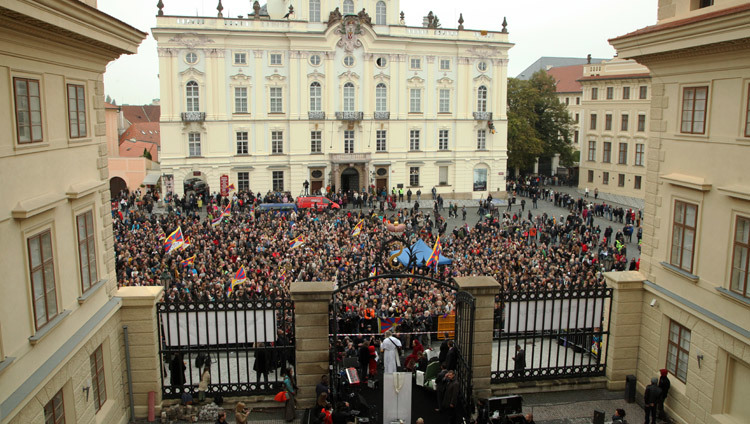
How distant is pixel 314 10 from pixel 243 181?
13.9 metres

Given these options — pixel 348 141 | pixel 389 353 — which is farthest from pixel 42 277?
pixel 348 141

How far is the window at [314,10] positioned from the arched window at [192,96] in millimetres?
10004

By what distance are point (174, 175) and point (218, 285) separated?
2539cm

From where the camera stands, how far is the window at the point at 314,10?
4547 cm

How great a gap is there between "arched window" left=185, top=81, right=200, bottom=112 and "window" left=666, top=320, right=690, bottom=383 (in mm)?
38062

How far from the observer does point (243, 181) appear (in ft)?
151

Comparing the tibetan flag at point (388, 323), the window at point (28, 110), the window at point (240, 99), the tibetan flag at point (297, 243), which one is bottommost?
the tibetan flag at point (388, 323)

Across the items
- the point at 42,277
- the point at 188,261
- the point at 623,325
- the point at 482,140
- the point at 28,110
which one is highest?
the point at 28,110

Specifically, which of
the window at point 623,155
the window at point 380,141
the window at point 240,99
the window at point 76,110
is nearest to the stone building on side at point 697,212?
the window at point 76,110

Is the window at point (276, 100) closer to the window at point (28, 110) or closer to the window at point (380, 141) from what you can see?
the window at point (380, 141)

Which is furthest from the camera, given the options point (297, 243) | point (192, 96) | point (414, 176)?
point (414, 176)

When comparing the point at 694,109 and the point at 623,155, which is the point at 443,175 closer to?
the point at 623,155

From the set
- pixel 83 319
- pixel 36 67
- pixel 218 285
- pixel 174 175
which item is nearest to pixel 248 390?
pixel 83 319

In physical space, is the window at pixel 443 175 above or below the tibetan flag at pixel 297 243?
above
